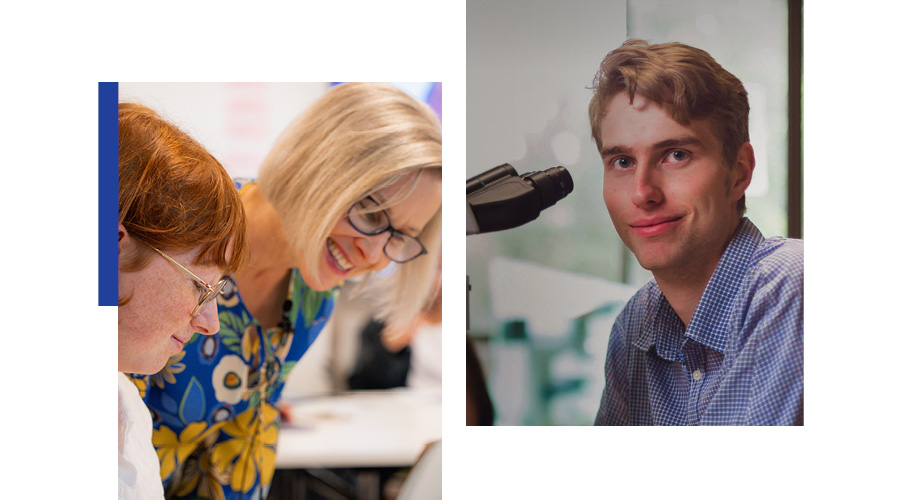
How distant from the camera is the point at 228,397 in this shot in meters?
2.01

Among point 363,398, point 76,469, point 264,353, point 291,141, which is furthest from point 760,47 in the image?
point 76,469

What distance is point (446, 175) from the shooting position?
205 cm

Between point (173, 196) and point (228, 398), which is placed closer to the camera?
point (173, 196)

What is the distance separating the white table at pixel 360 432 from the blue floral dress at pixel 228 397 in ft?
0.21

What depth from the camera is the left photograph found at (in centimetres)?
199

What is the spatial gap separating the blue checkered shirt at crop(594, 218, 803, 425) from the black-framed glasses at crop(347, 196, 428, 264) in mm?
597

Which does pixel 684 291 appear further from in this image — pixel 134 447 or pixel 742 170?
pixel 134 447

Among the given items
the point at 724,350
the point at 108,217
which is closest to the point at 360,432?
the point at 108,217

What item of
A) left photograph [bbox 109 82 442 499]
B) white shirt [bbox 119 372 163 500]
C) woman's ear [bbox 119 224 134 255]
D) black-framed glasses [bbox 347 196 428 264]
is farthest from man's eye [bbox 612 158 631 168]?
white shirt [bbox 119 372 163 500]

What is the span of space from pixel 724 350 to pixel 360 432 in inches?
37.8

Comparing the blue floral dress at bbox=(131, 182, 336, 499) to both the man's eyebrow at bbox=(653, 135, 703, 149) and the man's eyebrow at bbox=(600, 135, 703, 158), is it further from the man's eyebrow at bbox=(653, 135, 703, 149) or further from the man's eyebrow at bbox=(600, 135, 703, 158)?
the man's eyebrow at bbox=(653, 135, 703, 149)

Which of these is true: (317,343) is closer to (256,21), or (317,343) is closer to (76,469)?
(76,469)

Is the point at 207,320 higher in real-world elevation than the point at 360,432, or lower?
higher

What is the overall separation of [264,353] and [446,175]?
66 centimetres
